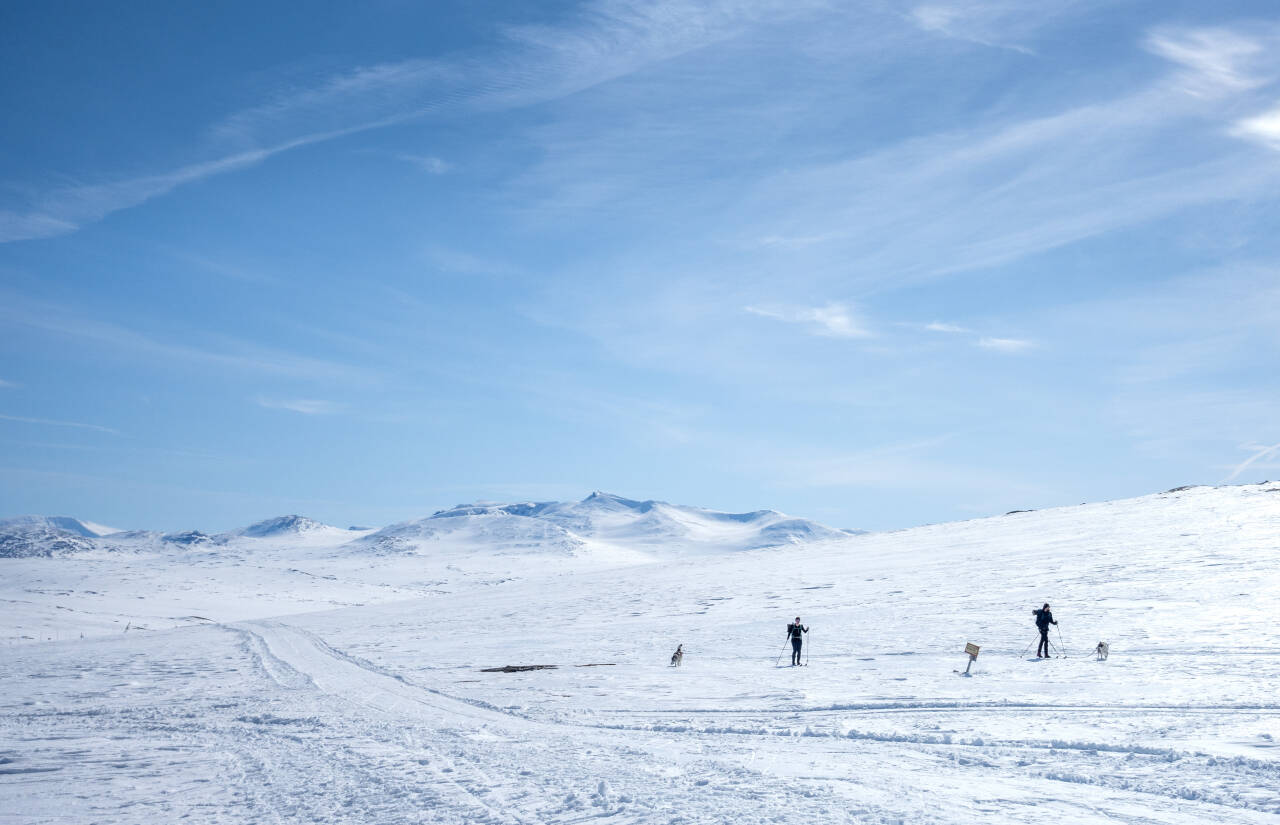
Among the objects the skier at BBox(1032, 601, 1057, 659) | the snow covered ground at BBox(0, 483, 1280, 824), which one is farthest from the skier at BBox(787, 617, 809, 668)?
the skier at BBox(1032, 601, 1057, 659)

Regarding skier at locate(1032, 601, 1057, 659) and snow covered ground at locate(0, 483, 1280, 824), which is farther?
skier at locate(1032, 601, 1057, 659)

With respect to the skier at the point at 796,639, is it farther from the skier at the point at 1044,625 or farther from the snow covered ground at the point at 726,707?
the skier at the point at 1044,625

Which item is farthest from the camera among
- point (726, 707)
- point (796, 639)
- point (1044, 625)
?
point (796, 639)

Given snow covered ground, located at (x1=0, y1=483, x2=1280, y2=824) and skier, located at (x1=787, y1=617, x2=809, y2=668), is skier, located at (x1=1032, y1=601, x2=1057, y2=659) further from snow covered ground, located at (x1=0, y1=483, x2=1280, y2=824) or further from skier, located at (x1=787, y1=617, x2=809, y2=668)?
skier, located at (x1=787, y1=617, x2=809, y2=668)

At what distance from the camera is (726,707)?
19.7m

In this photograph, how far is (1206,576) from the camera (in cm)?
3603

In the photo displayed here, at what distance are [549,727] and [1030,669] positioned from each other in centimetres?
1304

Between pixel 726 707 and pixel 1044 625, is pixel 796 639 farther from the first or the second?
pixel 726 707

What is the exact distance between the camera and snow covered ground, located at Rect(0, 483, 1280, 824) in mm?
11477

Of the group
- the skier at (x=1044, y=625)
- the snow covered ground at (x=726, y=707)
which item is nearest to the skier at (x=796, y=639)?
the snow covered ground at (x=726, y=707)

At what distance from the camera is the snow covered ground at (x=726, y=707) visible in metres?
11.5

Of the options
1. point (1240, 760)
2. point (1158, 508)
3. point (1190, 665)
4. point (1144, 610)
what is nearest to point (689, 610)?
point (1144, 610)

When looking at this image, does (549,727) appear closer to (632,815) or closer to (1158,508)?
(632,815)

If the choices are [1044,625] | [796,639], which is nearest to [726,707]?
[796,639]
